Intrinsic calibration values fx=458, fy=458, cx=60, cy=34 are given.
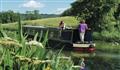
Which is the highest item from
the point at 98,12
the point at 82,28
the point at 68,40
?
the point at 98,12

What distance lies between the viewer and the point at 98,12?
38.5m

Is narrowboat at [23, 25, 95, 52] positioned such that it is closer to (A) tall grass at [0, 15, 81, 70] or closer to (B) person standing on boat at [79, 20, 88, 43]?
(B) person standing on boat at [79, 20, 88, 43]

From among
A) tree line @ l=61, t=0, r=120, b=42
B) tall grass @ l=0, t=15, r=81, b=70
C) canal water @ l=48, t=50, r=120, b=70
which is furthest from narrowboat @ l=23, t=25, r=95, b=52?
tall grass @ l=0, t=15, r=81, b=70

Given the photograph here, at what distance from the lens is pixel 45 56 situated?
14.2 ft

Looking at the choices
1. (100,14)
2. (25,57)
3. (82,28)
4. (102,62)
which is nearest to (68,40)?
(82,28)

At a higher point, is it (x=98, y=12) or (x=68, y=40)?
(x=98, y=12)

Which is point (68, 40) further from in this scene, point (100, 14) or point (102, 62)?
point (102, 62)

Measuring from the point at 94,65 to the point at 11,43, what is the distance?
16.6 metres

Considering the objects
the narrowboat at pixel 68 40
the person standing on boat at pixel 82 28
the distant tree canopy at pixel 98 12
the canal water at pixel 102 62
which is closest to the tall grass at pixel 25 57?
the canal water at pixel 102 62

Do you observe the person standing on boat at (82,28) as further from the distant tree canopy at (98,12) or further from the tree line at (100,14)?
the distant tree canopy at (98,12)

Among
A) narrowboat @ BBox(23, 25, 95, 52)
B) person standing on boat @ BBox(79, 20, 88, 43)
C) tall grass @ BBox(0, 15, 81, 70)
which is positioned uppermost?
tall grass @ BBox(0, 15, 81, 70)

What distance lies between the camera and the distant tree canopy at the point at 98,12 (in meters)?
38.3

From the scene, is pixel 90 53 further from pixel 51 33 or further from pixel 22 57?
pixel 22 57

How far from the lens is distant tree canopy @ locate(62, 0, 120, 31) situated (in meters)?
38.3
